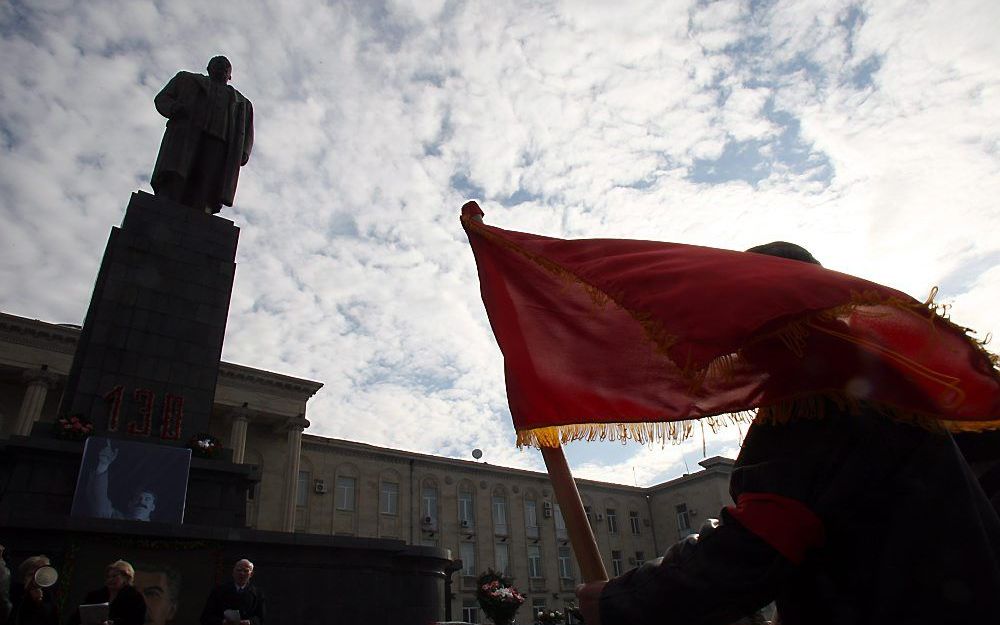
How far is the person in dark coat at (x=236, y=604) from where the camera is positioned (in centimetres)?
666

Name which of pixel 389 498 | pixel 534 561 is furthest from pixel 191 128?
pixel 534 561

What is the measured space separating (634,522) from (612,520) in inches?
99.5

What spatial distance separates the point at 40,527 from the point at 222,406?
24593 mm

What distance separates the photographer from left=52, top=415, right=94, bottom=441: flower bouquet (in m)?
8.98

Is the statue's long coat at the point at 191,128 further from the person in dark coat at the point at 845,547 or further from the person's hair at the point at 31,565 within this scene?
the person in dark coat at the point at 845,547

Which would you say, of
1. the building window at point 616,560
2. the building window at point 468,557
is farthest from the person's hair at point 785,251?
the building window at point 616,560

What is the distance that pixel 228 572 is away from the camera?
326 inches

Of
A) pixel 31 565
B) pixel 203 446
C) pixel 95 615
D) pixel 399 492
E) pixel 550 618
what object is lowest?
pixel 550 618

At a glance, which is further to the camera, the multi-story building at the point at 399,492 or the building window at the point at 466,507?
the building window at the point at 466,507

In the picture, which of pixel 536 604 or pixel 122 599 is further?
pixel 536 604

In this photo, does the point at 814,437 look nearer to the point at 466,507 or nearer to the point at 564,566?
the point at 466,507

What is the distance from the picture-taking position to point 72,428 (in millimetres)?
9055

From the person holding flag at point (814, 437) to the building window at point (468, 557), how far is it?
1526 inches

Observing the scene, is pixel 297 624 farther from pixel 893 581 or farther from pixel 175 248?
pixel 893 581
